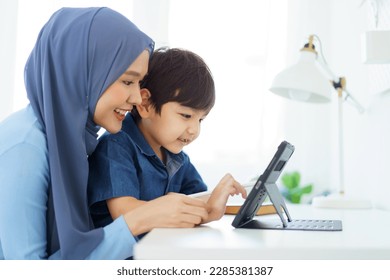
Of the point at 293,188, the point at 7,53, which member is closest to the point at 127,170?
the point at 293,188

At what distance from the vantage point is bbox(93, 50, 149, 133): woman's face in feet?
3.73

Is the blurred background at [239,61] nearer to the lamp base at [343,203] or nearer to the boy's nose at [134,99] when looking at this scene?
the lamp base at [343,203]

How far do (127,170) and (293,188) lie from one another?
1.56m

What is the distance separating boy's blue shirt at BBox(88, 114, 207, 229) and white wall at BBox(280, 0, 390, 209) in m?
0.71

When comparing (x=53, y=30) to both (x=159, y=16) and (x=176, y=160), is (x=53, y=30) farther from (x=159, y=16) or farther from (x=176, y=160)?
(x=159, y=16)

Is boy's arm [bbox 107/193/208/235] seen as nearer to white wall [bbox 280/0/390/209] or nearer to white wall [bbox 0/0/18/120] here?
white wall [bbox 280/0/390/209]

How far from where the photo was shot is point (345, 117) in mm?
2113

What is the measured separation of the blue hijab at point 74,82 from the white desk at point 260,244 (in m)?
0.27

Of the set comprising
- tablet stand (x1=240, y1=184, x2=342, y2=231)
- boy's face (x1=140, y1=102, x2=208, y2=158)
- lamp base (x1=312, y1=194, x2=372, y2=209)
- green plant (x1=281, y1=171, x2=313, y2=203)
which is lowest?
Result: green plant (x1=281, y1=171, x2=313, y2=203)

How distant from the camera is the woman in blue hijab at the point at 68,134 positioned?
0.97 meters

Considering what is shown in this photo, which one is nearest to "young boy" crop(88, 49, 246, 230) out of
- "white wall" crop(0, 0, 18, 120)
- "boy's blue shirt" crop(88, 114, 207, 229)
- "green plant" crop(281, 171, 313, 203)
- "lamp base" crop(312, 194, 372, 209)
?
"boy's blue shirt" crop(88, 114, 207, 229)

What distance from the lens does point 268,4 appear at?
2.74 meters

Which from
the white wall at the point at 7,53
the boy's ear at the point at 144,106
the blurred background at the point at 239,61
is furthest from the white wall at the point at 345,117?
the white wall at the point at 7,53

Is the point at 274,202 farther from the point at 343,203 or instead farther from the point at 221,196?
the point at 343,203
